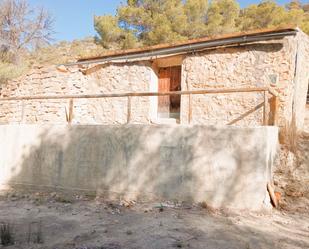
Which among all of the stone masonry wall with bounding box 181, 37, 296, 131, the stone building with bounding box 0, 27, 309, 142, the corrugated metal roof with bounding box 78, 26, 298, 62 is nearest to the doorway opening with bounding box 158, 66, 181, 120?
the stone building with bounding box 0, 27, 309, 142

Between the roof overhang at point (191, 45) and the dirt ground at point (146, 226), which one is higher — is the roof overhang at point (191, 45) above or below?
above

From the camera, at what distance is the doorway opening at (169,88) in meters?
11.0

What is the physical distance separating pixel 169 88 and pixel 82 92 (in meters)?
3.20

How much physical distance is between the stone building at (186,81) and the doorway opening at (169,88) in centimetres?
3

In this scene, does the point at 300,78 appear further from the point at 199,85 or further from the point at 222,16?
the point at 222,16

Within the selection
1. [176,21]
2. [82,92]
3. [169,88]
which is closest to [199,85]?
[169,88]

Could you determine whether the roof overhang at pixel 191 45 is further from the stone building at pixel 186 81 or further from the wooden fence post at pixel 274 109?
the wooden fence post at pixel 274 109

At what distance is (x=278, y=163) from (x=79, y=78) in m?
7.45

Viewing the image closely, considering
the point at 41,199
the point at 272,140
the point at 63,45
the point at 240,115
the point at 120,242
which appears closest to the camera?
the point at 120,242

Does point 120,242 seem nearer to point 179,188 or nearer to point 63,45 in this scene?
point 179,188

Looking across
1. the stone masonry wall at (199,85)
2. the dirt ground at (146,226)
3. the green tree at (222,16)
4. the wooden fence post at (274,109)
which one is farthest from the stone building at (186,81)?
the green tree at (222,16)

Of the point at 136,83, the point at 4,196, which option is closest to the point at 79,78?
the point at 136,83

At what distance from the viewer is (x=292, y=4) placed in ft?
109

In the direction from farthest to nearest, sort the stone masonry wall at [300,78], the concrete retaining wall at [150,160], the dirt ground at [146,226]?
the stone masonry wall at [300,78] < the concrete retaining wall at [150,160] < the dirt ground at [146,226]
